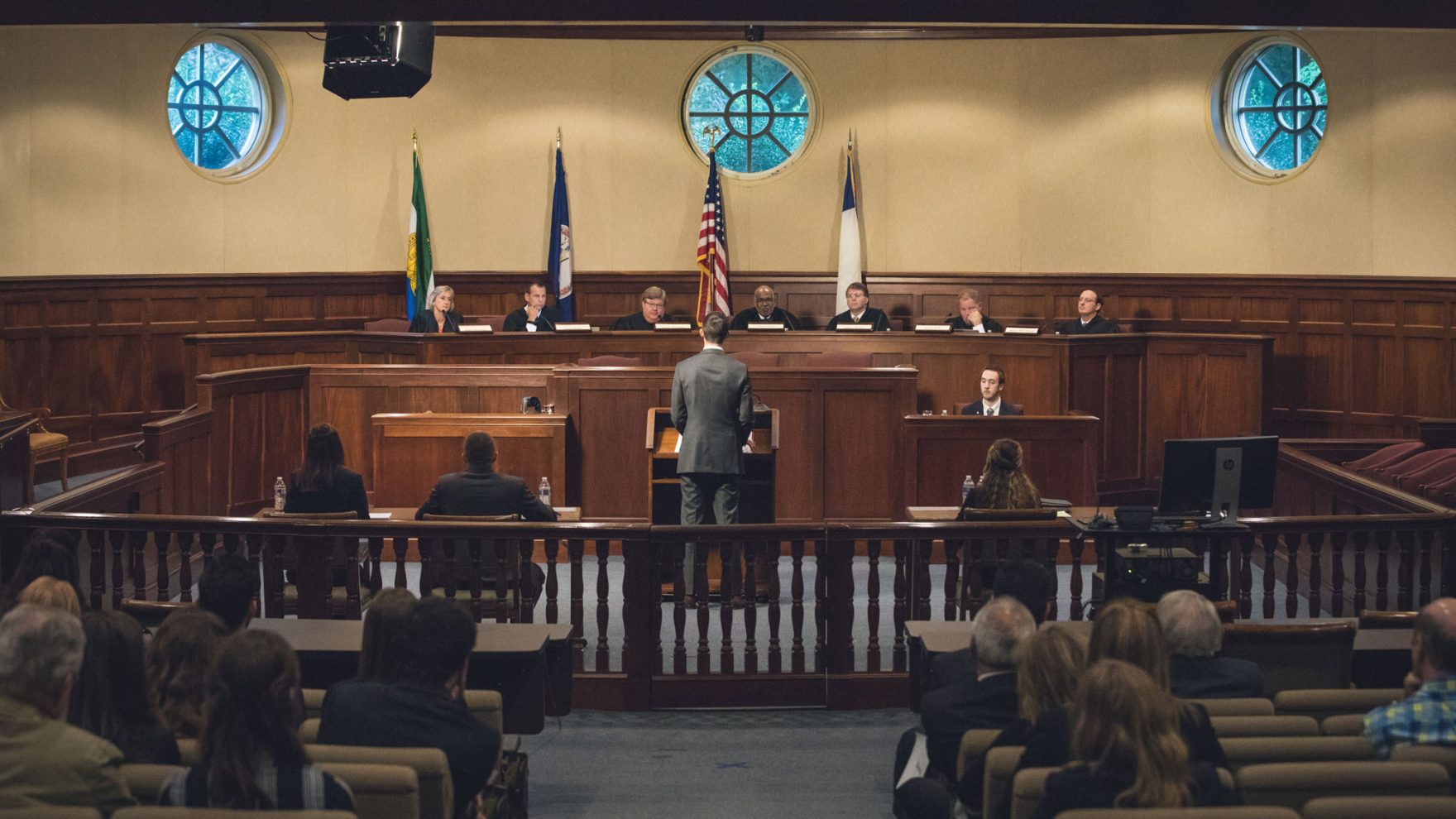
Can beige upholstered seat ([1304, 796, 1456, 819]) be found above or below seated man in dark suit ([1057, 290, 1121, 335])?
below

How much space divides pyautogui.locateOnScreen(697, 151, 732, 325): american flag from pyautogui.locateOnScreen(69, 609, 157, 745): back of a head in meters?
9.70

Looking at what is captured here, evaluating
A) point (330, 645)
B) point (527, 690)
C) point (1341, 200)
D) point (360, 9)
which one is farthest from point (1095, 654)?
point (1341, 200)

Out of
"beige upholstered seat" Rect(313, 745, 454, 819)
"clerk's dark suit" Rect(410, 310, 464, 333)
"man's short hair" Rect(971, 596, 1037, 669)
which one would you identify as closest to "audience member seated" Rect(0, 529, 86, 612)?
"beige upholstered seat" Rect(313, 745, 454, 819)

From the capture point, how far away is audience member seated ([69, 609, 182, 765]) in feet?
10.8

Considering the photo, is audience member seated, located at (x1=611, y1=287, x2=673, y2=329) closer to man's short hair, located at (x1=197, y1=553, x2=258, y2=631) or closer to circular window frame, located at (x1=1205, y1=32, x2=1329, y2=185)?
circular window frame, located at (x1=1205, y1=32, x2=1329, y2=185)

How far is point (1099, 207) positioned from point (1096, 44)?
1440 millimetres

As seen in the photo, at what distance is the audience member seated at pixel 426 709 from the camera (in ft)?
11.6

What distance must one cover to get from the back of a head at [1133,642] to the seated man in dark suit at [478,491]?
11.9 feet

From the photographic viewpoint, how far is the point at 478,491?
675 cm

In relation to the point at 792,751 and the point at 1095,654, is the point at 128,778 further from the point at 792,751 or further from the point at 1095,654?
the point at 792,751

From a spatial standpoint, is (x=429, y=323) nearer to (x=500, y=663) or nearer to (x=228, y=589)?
(x=500, y=663)

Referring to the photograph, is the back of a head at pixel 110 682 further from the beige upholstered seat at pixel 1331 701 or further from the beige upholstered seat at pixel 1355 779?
the beige upholstered seat at pixel 1331 701

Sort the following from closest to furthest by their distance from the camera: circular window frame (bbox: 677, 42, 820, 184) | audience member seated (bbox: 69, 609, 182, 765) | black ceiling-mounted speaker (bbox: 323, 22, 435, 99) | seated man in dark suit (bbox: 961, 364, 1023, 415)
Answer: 1. audience member seated (bbox: 69, 609, 182, 765)
2. black ceiling-mounted speaker (bbox: 323, 22, 435, 99)
3. seated man in dark suit (bbox: 961, 364, 1023, 415)
4. circular window frame (bbox: 677, 42, 820, 184)

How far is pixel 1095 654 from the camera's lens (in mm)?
3576
